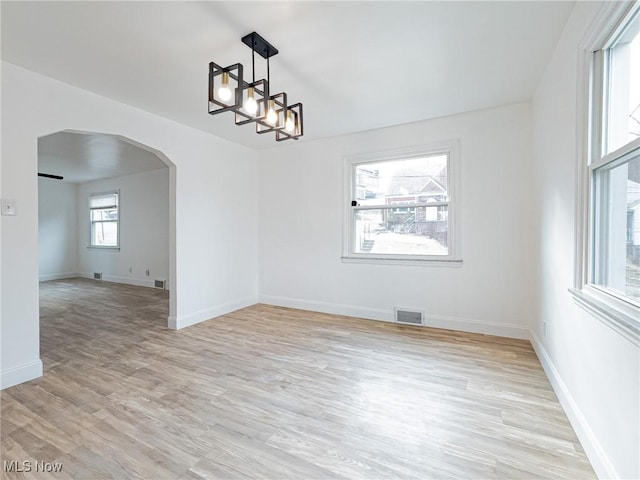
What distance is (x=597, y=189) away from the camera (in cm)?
157

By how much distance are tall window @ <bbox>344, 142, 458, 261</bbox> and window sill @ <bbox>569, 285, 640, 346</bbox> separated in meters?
1.88

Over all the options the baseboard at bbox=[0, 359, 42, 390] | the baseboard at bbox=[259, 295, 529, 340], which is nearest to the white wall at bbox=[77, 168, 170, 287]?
the baseboard at bbox=[259, 295, 529, 340]

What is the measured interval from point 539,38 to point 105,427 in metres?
3.80

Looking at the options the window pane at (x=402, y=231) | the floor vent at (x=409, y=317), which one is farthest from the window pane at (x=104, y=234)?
the floor vent at (x=409, y=317)

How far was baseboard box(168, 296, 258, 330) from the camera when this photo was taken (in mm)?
3562

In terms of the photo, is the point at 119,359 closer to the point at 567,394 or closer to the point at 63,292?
the point at 567,394

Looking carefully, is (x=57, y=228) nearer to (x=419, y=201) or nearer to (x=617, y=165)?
(x=419, y=201)

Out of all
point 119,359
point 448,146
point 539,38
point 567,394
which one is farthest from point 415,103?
point 119,359

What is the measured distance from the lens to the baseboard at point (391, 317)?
10.4ft

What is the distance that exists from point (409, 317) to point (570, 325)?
1.92m

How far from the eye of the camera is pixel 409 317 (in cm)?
368

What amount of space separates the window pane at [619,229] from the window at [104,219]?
8.28 m

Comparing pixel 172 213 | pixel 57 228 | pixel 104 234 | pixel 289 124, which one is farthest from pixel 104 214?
pixel 289 124

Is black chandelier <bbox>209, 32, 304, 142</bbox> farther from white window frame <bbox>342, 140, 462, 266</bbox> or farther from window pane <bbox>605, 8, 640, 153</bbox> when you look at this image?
window pane <bbox>605, 8, 640, 153</bbox>
